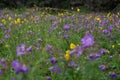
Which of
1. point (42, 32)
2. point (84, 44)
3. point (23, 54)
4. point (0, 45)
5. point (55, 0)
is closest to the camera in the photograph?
point (84, 44)

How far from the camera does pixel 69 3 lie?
12.1 metres

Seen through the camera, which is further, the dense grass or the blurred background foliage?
the blurred background foliage

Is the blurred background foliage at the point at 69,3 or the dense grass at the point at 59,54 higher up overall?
the dense grass at the point at 59,54

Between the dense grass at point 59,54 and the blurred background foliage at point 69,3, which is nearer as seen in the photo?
the dense grass at point 59,54

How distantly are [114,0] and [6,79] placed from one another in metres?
8.92

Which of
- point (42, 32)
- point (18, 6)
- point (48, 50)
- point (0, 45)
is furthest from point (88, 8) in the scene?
point (48, 50)

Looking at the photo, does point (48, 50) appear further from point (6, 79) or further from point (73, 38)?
point (73, 38)

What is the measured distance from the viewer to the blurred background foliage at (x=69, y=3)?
1078 cm

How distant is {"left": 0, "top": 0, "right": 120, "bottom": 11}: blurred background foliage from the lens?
10.8 m

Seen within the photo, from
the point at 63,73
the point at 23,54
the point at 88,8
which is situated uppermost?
the point at 23,54

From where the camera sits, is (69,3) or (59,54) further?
(69,3)

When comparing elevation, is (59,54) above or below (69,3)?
above

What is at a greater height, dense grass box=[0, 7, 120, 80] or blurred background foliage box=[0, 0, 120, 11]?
dense grass box=[0, 7, 120, 80]

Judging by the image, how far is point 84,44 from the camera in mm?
2010
